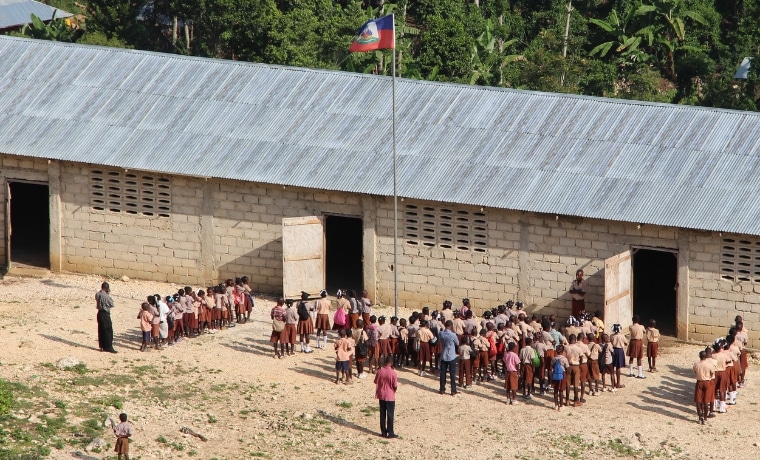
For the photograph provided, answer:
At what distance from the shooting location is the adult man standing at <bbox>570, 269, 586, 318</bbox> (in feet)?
98.2

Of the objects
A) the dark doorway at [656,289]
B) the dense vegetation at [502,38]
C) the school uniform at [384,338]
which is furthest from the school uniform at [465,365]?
the dense vegetation at [502,38]

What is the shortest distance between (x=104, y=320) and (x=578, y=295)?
374 inches

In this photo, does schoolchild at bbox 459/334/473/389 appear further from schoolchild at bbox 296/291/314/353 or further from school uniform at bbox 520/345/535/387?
schoolchild at bbox 296/291/314/353

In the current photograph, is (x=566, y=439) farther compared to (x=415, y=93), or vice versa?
(x=415, y=93)

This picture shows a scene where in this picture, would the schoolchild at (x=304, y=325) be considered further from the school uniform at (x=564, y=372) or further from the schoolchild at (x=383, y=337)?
the school uniform at (x=564, y=372)

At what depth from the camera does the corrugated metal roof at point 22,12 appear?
56250mm

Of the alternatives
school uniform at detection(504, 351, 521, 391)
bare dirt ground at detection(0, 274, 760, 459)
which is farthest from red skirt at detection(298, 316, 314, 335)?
school uniform at detection(504, 351, 521, 391)

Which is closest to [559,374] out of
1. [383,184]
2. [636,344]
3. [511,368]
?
[511,368]

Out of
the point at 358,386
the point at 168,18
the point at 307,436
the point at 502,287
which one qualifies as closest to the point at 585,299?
the point at 502,287

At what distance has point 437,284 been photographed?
31.4m

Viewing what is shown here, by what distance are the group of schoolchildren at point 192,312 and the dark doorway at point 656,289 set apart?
8241 mm

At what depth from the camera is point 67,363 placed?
27375mm

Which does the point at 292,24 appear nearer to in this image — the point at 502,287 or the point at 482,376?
the point at 502,287

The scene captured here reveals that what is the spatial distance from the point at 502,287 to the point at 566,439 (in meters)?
6.58
